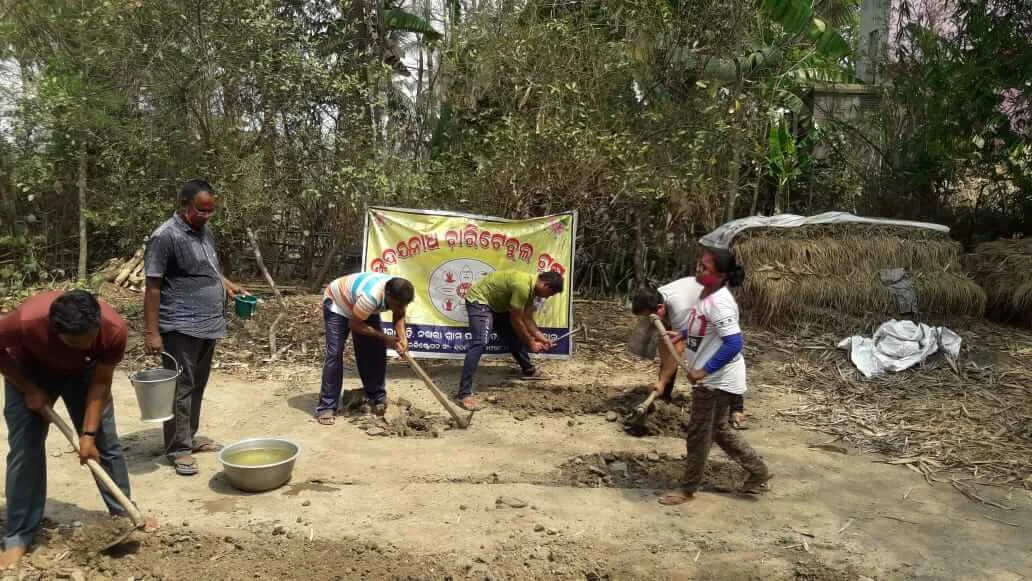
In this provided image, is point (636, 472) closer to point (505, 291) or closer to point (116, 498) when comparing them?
point (505, 291)

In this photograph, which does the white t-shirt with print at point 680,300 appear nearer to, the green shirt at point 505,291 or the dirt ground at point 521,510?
the dirt ground at point 521,510

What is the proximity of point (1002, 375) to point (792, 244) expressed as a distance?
8.52 feet

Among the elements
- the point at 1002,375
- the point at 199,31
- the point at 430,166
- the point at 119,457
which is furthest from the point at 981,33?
the point at 119,457

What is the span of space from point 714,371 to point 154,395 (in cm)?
323

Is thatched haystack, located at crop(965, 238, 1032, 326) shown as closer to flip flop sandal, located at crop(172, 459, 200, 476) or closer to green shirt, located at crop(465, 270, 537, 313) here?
green shirt, located at crop(465, 270, 537, 313)

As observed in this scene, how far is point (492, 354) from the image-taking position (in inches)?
277

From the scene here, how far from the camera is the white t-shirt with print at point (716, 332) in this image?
3.89 m

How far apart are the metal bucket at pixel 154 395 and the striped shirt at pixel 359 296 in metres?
1.36

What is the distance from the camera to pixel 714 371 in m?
3.93

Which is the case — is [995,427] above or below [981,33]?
below

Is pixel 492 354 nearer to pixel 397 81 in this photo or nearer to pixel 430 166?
pixel 430 166

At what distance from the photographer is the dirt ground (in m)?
3.33

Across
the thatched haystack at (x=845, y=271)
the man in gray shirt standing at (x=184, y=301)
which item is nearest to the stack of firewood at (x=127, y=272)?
the man in gray shirt standing at (x=184, y=301)

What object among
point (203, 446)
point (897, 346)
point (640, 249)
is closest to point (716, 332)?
point (203, 446)
